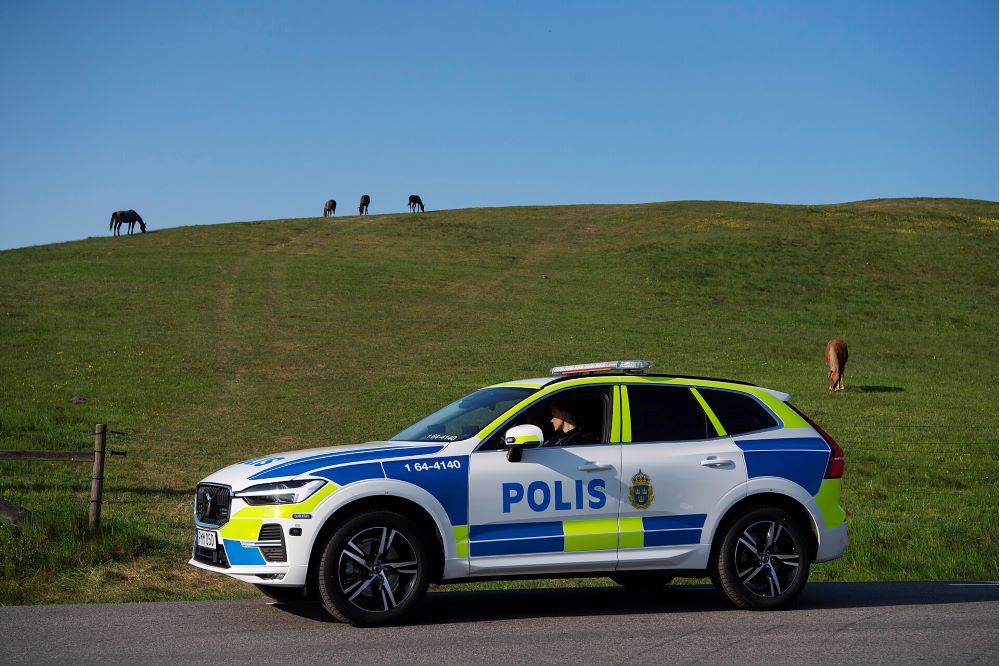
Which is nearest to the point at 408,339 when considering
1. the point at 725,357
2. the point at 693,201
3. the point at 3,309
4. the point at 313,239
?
the point at 725,357

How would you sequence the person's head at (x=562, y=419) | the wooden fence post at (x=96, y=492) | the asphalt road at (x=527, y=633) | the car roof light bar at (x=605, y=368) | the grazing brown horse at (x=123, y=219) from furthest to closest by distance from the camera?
the grazing brown horse at (x=123, y=219), the wooden fence post at (x=96, y=492), the car roof light bar at (x=605, y=368), the person's head at (x=562, y=419), the asphalt road at (x=527, y=633)

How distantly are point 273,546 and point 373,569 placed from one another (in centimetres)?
71

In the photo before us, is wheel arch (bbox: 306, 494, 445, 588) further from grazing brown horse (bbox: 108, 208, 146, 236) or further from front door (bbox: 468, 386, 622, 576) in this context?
grazing brown horse (bbox: 108, 208, 146, 236)

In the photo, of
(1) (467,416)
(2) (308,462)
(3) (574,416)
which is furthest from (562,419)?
(2) (308,462)

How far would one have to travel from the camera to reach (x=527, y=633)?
808cm

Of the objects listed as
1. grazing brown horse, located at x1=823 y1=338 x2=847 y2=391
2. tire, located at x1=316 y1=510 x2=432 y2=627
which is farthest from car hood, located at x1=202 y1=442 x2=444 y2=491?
grazing brown horse, located at x1=823 y1=338 x2=847 y2=391

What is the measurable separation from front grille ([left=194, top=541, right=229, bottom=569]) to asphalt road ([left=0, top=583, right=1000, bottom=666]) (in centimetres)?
42

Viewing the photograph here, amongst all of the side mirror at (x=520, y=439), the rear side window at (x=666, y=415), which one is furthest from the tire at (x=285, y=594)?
the rear side window at (x=666, y=415)

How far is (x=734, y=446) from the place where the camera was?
30.6 ft

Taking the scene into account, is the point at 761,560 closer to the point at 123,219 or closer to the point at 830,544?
the point at 830,544

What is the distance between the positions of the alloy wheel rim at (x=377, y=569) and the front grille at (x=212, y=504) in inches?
37.1

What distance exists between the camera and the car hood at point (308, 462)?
8.21m

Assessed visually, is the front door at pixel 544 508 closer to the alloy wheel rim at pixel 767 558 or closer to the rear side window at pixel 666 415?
the rear side window at pixel 666 415

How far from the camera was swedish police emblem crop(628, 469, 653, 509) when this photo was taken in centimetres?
891
